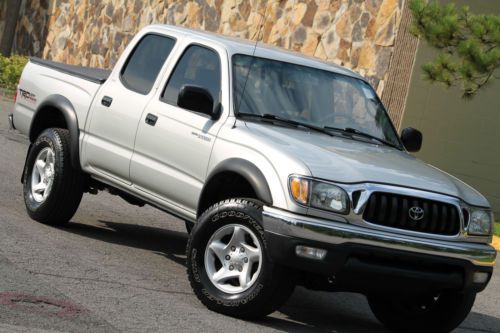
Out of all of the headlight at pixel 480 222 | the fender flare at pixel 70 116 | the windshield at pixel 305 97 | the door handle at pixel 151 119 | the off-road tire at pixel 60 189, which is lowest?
the off-road tire at pixel 60 189

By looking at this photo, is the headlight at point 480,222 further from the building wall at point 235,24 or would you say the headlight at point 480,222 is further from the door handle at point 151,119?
the building wall at point 235,24

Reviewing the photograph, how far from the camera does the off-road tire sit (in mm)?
9523

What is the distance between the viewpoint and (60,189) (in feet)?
31.2

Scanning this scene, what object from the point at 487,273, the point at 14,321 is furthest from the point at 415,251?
the point at 14,321

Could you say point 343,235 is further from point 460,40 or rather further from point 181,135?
point 460,40

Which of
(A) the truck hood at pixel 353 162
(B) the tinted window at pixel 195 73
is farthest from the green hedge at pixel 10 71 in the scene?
(A) the truck hood at pixel 353 162

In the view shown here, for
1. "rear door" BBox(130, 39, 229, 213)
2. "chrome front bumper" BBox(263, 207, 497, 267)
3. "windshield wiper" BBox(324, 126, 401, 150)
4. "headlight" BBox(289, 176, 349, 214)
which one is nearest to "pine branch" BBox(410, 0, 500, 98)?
"windshield wiper" BBox(324, 126, 401, 150)

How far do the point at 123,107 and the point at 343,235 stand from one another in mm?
2780

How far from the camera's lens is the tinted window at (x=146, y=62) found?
9.06m

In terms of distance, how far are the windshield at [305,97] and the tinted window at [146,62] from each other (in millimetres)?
868

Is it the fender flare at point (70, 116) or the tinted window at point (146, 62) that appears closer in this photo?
the tinted window at point (146, 62)

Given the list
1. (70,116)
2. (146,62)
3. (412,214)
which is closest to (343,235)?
(412,214)

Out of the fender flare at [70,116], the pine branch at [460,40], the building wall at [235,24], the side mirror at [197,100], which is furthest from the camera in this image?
the building wall at [235,24]

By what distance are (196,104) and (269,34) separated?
12.8 m
